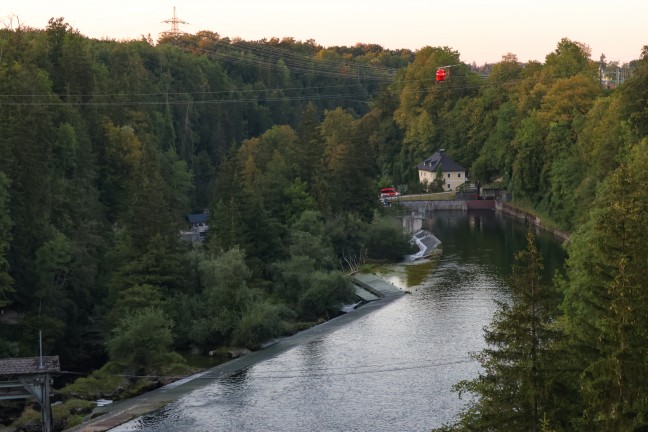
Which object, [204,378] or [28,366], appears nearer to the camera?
[28,366]

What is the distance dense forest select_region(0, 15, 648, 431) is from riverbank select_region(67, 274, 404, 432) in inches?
48.2

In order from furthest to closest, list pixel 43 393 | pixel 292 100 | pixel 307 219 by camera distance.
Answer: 1. pixel 292 100
2. pixel 307 219
3. pixel 43 393

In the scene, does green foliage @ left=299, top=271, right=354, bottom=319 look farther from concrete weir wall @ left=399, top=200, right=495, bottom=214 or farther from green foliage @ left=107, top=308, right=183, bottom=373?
concrete weir wall @ left=399, top=200, right=495, bottom=214

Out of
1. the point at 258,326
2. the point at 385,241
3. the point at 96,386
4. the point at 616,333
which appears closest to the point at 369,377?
the point at 258,326

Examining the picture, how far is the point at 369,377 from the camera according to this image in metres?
34.7

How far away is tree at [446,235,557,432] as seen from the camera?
19.1 metres

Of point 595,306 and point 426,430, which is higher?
point 595,306

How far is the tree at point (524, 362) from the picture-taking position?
1914 cm

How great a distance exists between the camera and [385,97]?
105250mm

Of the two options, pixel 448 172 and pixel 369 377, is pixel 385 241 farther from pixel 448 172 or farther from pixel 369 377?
pixel 448 172

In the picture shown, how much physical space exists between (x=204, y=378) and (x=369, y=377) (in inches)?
244

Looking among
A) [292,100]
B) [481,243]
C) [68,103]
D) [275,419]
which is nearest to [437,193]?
[481,243]

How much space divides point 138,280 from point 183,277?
2.50 m

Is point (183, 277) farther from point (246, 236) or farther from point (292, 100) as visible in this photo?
point (292, 100)
